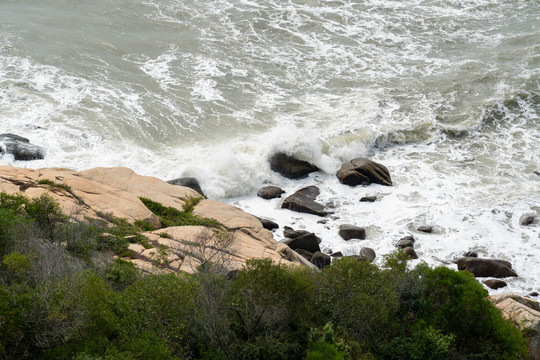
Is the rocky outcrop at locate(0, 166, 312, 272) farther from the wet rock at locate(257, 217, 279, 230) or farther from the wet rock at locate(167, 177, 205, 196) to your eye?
the wet rock at locate(167, 177, 205, 196)

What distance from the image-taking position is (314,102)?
35125 millimetres

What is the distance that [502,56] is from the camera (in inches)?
1571

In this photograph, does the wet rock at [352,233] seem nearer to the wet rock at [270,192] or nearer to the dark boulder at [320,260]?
the dark boulder at [320,260]

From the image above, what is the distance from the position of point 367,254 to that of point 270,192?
672cm

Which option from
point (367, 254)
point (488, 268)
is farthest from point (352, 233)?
point (488, 268)

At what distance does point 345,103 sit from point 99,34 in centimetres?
2078

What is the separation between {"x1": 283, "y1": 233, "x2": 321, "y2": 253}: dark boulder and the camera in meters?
22.9

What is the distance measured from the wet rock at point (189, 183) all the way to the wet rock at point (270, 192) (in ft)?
10.4

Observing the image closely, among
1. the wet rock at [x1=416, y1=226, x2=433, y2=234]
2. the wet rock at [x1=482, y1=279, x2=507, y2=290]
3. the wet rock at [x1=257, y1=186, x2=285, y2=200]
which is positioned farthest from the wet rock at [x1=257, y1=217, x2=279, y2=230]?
the wet rock at [x1=482, y1=279, x2=507, y2=290]

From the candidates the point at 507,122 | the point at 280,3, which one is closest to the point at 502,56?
the point at 507,122

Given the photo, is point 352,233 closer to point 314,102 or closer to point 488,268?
point 488,268

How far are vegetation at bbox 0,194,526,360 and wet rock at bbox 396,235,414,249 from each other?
5.00m

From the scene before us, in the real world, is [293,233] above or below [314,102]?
below

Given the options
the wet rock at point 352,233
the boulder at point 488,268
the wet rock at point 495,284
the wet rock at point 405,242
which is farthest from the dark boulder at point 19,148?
the wet rock at point 495,284
